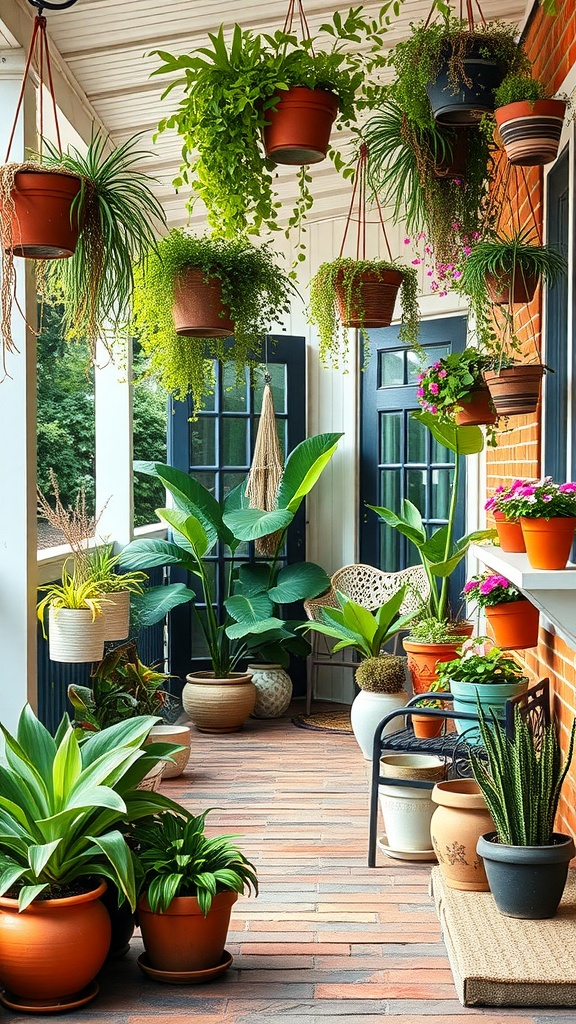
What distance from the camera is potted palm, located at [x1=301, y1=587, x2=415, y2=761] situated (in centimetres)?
532

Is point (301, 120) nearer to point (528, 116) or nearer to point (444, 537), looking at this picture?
point (528, 116)

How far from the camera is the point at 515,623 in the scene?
396 centimetres

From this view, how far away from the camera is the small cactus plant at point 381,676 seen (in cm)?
532

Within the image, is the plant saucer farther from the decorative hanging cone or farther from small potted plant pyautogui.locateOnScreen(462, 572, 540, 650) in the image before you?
the decorative hanging cone

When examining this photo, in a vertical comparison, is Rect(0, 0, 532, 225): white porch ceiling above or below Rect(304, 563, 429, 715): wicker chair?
above

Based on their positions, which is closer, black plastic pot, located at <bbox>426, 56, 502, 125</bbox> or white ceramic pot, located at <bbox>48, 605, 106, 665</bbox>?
black plastic pot, located at <bbox>426, 56, 502, 125</bbox>

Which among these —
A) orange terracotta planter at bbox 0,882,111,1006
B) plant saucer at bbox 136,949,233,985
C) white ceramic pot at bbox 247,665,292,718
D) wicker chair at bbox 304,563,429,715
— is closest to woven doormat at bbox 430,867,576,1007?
plant saucer at bbox 136,949,233,985

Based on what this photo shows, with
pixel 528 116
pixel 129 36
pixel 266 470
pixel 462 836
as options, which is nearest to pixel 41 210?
pixel 528 116

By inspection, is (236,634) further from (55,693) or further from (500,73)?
(500,73)

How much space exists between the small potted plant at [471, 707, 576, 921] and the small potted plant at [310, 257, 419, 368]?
1.68m

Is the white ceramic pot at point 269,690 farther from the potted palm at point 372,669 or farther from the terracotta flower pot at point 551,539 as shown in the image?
the terracotta flower pot at point 551,539

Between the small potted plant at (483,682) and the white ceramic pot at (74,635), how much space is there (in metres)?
1.42

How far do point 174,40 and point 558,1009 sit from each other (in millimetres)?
3655

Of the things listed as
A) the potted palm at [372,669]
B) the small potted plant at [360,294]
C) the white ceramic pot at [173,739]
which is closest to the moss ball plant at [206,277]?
the small potted plant at [360,294]
